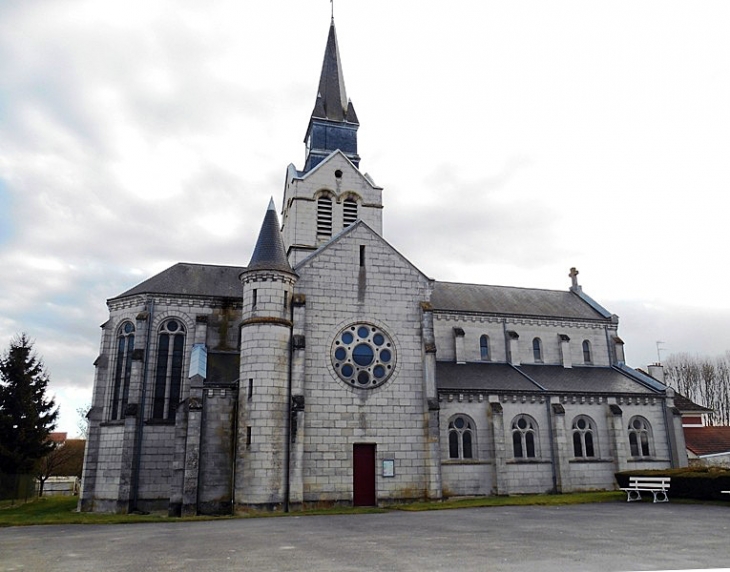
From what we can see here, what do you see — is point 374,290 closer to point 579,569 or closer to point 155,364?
point 155,364

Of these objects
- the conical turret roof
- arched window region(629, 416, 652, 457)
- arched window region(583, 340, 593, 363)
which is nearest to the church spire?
the conical turret roof

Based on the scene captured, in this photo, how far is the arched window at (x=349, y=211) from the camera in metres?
40.0

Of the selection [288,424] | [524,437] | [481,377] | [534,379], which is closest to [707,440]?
[534,379]

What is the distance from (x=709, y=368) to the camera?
77750 mm

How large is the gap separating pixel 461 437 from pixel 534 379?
24.6 feet

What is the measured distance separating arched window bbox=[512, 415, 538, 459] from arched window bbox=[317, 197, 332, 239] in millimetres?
16851

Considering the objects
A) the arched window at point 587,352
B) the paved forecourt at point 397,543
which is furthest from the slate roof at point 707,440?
the paved forecourt at point 397,543

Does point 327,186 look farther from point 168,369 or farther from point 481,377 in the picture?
point 481,377

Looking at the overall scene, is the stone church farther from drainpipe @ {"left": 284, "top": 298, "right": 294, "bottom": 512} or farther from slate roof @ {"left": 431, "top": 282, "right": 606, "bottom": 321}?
slate roof @ {"left": 431, "top": 282, "right": 606, "bottom": 321}

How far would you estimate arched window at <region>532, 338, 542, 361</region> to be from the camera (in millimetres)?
39875

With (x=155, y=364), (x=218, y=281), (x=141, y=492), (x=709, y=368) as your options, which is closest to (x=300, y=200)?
(x=218, y=281)

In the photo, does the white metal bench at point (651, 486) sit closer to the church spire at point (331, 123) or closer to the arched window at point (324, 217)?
the arched window at point (324, 217)

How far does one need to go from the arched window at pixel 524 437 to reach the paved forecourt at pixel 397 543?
10365 millimetres

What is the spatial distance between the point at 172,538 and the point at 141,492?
1422 cm
